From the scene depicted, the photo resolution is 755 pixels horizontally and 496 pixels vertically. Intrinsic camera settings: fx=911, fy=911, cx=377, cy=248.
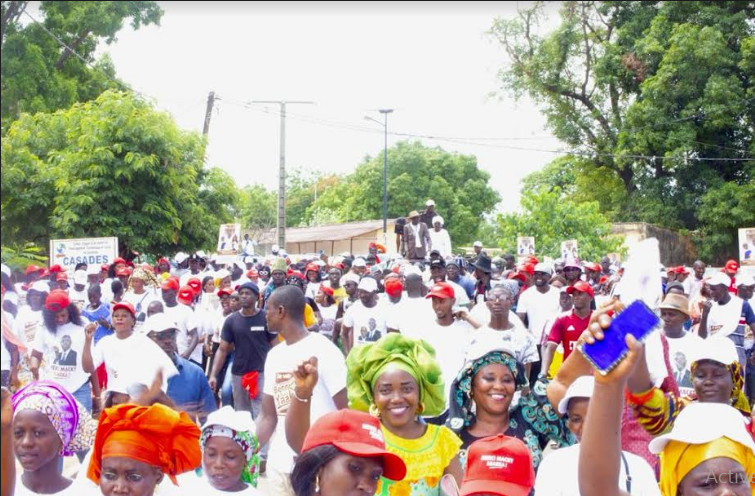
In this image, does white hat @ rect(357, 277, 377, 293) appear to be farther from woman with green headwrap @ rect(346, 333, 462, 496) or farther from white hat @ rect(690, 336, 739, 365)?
woman with green headwrap @ rect(346, 333, 462, 496)

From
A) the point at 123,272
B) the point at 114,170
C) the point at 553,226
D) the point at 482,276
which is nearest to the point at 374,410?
the point at 123,272

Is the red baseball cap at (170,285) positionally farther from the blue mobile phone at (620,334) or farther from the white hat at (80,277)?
the blue mobile phone at (620,334)

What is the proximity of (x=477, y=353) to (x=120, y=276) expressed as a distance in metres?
9.67

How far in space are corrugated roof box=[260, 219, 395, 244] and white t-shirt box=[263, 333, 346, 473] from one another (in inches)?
1837

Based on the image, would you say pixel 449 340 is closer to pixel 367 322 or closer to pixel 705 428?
pixel 367 322

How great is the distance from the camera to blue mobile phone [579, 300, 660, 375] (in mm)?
2066

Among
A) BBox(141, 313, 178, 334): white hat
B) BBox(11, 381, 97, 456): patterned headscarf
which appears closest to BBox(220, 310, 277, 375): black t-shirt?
BBox(141, 313, 178, 334): white hat

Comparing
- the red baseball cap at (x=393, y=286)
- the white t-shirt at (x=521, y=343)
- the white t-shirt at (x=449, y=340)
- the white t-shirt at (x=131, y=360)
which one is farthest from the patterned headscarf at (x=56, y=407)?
the red baseball cap at (x=393, y=286)

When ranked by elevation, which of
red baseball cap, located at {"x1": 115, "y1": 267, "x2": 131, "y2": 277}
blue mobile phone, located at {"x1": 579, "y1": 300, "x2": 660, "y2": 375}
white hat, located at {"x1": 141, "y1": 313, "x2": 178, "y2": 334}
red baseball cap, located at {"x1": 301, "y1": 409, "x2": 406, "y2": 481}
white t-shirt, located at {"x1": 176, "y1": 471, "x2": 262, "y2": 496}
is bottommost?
white t-shirt, located at {"x1": 176, "y1": 471, "x2": 262, "y2": 496}

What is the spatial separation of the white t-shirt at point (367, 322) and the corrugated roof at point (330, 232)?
41.7 metres

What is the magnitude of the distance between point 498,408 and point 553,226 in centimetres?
2548

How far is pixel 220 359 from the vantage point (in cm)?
844

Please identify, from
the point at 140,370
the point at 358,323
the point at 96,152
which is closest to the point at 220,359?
the point at 358,323

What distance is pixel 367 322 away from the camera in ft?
32.4
